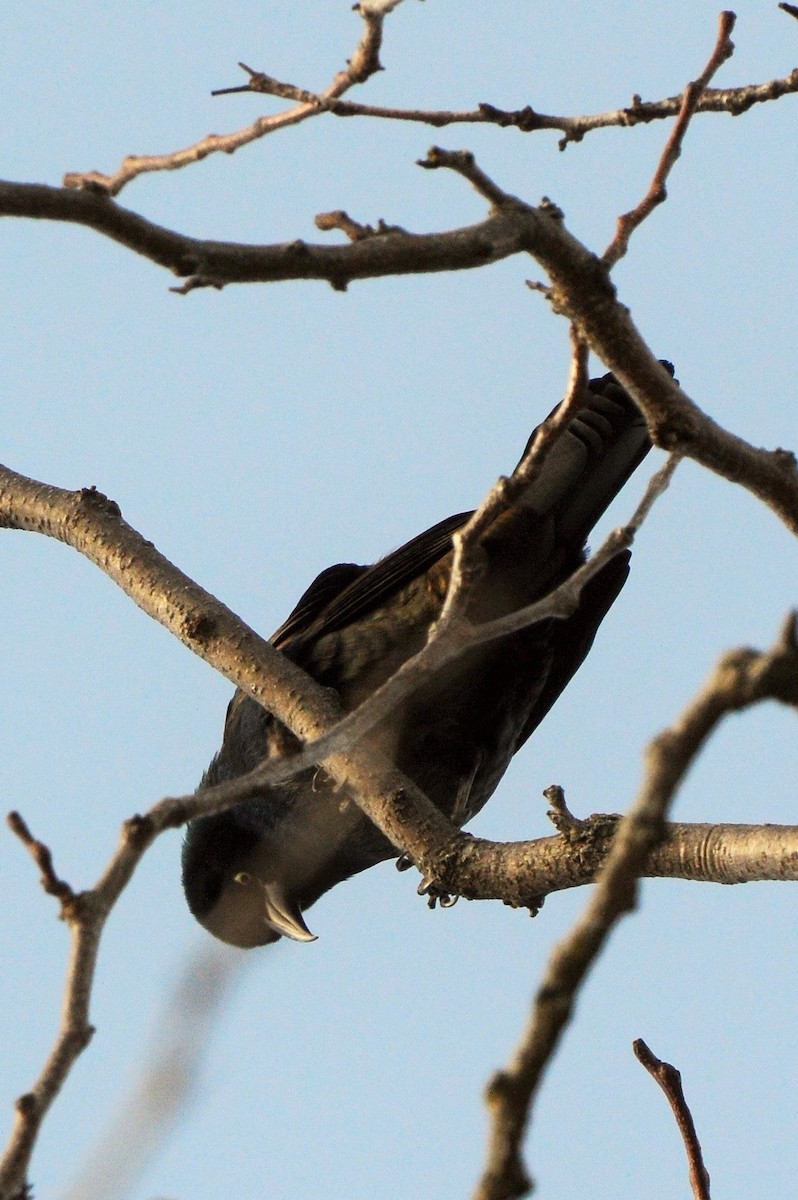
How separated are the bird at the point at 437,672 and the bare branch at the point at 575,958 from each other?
343 centimetres

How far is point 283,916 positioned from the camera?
6.22 m

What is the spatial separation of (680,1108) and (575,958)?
119 centimetres

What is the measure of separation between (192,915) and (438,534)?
217cm

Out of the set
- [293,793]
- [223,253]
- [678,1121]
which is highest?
[293,793]

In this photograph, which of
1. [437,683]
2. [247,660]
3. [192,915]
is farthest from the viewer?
[192,915]

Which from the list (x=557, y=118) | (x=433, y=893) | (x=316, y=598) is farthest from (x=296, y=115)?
(x=316, y=598)

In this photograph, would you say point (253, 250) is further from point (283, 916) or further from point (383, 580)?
point (283, 916)

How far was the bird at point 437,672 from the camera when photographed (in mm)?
5465

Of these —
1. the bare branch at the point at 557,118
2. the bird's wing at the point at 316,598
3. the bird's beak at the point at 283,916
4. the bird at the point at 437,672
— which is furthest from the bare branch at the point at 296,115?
the bird's beak at the point at 283,916

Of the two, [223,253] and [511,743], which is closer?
[223,253]

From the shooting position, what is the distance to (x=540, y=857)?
3758 mm

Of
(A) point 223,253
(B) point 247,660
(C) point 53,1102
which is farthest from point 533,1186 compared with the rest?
(B) point 247,660

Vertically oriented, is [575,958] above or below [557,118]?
below

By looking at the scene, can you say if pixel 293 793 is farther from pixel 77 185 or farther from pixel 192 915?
pixel 77 185
